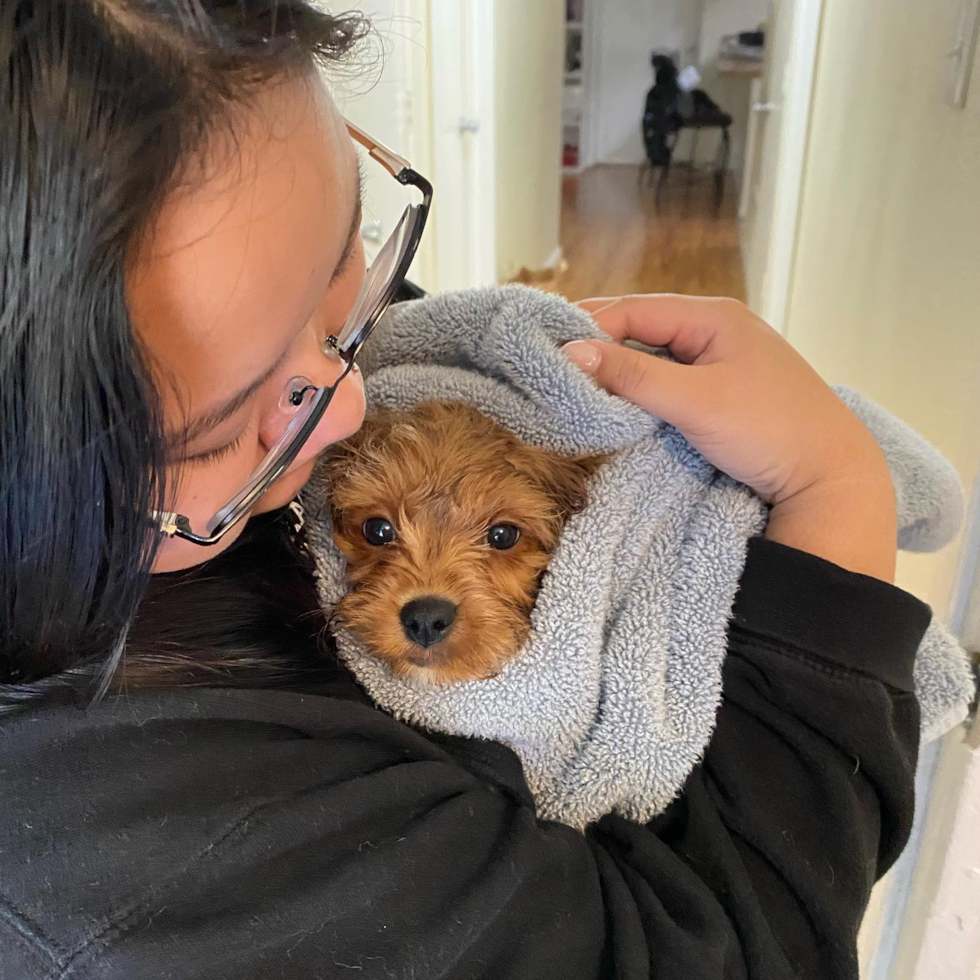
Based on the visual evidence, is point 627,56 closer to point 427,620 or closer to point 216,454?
point 427,620

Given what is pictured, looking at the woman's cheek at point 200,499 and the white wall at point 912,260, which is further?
the white wall at point 912,260

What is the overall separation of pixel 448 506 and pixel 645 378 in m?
0.25

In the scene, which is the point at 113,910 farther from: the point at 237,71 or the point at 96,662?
the point at 237,71

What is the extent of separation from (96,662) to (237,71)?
39 cm

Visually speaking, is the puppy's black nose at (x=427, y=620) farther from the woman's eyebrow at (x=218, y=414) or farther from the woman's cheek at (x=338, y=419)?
the woman's eyebrow at (x=218, y=414)

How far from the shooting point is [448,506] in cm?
88

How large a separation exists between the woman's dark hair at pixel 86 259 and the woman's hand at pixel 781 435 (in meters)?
0.40

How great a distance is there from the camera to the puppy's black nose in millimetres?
792

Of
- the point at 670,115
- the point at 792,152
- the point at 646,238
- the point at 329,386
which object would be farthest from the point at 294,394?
the point at 670,115

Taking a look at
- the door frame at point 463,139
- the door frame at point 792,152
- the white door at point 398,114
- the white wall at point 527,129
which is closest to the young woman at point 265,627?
the white door at point 398,114

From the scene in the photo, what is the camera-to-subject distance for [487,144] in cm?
298

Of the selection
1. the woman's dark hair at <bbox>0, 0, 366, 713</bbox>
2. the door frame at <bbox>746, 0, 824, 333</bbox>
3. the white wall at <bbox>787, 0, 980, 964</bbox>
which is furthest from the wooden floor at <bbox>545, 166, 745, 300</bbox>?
the woman's dark hair at <bbox>0, 0, 366, 713</bbox>

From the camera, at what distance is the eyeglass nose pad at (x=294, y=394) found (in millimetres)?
607

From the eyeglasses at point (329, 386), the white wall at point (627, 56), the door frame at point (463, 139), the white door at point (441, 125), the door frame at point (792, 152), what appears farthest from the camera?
the white wall at point (627, 56)
